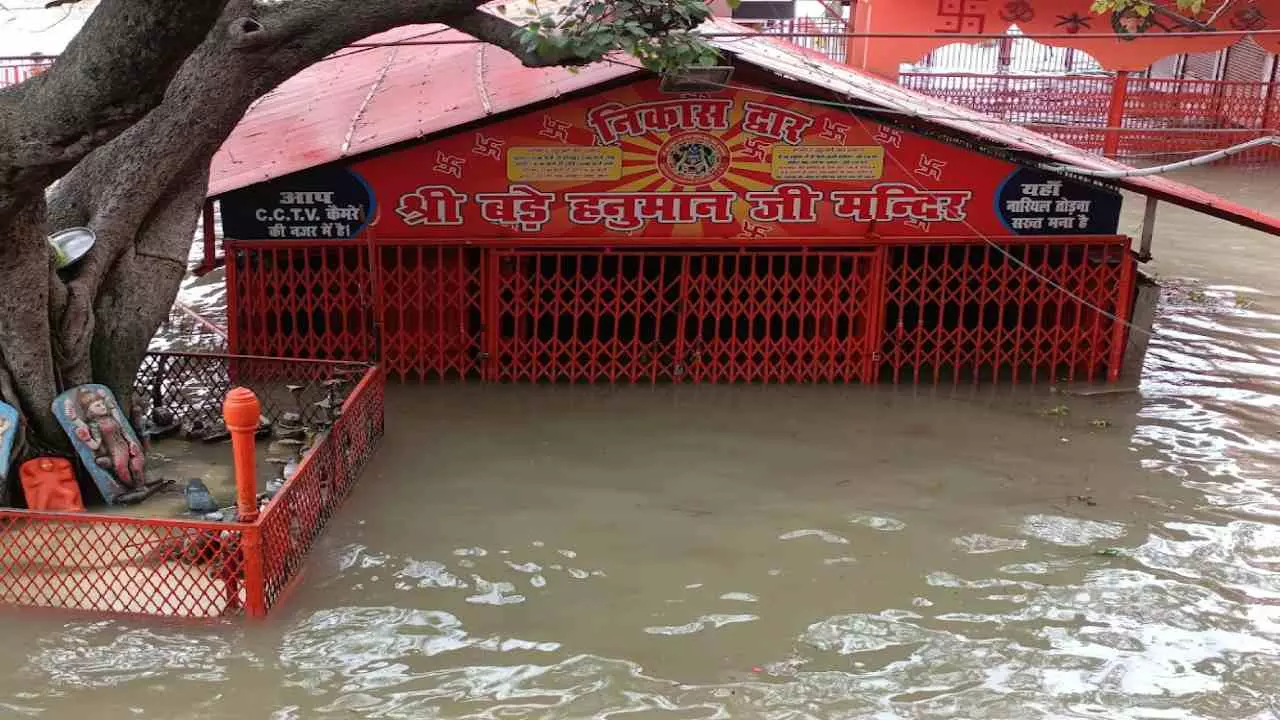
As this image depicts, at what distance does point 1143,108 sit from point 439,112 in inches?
629

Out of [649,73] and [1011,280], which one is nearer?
[649,73]

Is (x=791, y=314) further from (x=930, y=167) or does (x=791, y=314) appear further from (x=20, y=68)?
(x=20, y=68)

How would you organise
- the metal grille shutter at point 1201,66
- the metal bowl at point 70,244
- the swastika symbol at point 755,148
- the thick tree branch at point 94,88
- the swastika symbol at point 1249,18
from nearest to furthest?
1. the thick tree branch at point 94,88
2. the metal bowl at point 70,244
3. the swastika symbol at point 755,148
4. the swastika symbol at point 1249,18
5. the metal grille shutter at point 1201,66

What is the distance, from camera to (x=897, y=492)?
8758 mm

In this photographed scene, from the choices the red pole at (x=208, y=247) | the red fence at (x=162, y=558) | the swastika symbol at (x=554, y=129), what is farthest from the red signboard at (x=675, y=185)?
the red fence at (x=162, y=558)

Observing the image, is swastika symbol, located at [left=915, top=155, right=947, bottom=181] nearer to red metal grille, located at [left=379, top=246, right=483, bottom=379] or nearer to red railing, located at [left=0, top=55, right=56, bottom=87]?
red metal grille, located at [left=379, top=246, right=483, bottom=379]

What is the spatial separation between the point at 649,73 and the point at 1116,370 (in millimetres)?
5290

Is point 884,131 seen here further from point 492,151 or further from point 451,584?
point 451,584

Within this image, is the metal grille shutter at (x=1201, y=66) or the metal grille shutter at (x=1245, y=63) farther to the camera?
the metal grille shutter at (x=1201, y=66)

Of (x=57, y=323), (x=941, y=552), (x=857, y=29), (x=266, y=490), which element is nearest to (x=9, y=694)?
(x=266, y=490)

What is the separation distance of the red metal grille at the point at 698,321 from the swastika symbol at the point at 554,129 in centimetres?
107

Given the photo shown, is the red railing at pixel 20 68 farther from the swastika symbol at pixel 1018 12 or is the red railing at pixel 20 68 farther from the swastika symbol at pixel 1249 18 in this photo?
the swastika symbol at pixel 1249 18

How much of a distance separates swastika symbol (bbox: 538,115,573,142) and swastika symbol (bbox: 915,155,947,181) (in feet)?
10.4

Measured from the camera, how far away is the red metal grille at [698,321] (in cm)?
1083
